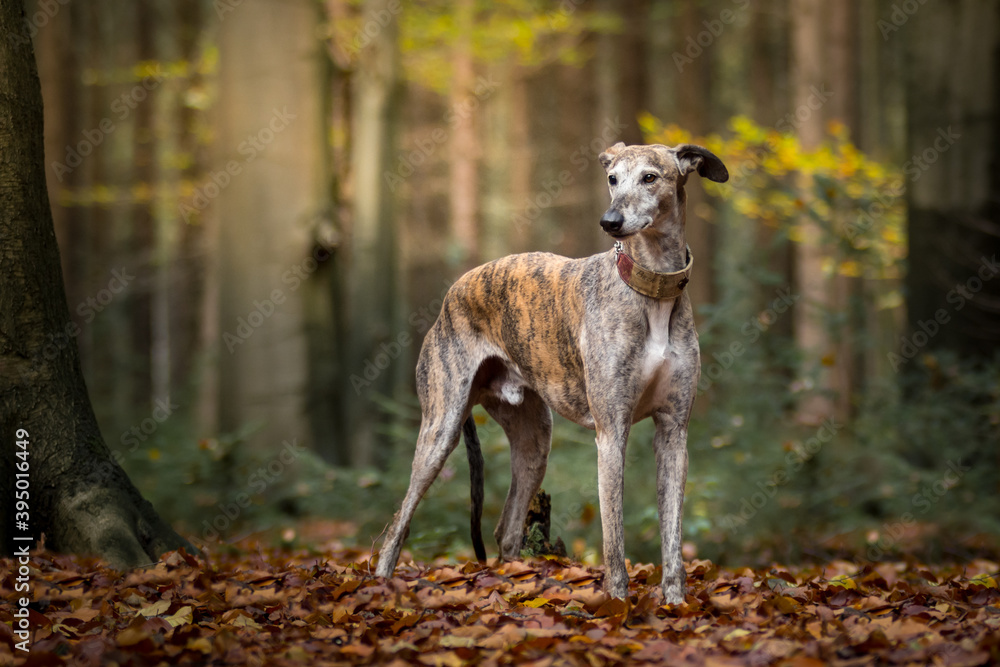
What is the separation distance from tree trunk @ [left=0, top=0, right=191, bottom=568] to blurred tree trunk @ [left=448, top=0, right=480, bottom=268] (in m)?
12.3

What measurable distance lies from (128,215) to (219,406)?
743 inches

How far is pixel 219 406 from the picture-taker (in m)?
10.2

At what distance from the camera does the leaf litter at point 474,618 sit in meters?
3.23

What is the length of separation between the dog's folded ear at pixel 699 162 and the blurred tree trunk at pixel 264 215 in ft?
21.7

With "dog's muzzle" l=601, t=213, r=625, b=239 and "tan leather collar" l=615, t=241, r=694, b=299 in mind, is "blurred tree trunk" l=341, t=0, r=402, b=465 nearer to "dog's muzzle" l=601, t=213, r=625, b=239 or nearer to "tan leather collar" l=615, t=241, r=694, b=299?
"tan leather collar" l=615, t=241, r=694, b=299

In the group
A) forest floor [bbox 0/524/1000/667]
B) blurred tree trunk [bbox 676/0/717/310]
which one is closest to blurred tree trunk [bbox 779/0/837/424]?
blurred tree trunk [bbox 676/0/717/310]

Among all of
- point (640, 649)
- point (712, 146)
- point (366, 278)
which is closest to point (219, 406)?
point (366, 278)

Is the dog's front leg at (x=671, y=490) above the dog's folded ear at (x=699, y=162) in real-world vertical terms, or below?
below

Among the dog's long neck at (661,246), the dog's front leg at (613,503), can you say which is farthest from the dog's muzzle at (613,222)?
the dog's front leg at (613,503)

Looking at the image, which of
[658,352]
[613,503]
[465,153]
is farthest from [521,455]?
[465,153]

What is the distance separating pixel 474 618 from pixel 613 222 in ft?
6.58

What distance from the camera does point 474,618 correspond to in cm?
389

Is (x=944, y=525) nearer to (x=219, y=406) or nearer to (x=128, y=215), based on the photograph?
(x=219, y=406)

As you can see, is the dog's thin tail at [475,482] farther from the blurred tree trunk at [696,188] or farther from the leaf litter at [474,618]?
the blurred tree trunk at [696,188]
